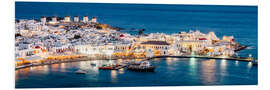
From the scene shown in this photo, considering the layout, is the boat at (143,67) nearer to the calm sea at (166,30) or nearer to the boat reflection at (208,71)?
the calm sea at (166,30)

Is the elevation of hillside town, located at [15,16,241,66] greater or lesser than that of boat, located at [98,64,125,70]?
greater

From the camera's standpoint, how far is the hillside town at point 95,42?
21.3ft

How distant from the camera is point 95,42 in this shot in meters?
6.71

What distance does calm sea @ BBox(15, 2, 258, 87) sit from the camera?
252 inches

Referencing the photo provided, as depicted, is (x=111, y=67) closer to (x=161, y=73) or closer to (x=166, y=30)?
(x=161, y=73)

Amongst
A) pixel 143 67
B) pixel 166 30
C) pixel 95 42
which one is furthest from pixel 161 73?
pixel 95 42

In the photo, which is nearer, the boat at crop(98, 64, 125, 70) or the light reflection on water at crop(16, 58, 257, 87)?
the light reflection on water at crop(16, 58, 257, 87)

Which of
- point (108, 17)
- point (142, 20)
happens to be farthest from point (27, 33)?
point (142, 20)

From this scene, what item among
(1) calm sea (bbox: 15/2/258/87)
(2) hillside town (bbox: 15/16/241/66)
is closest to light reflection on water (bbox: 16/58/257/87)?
(1) calm sea (bbox: 15/2/258/87)

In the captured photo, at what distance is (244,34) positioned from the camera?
682cm

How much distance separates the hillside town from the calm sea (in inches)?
4.3

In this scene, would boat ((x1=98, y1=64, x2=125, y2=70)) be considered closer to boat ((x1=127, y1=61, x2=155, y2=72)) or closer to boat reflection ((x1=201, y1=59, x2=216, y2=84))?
boat ((x1=127, y1=61, x2=155, y2=72))

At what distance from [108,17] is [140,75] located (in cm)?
98
